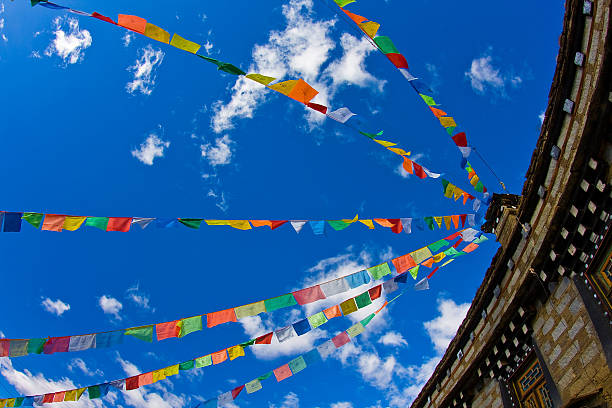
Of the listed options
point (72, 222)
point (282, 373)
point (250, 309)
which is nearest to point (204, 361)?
point (282, 373)

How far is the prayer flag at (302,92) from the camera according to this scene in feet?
25.7

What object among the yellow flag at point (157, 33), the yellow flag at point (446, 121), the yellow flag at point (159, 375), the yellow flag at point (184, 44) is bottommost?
the yellow flag at point (159, 375)

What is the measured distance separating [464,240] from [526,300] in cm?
231

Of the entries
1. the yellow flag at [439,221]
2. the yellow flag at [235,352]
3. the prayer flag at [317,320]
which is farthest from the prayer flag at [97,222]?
the yellow flag at [439,221]

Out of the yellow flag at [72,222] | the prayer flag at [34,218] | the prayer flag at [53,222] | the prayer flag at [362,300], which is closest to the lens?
the prayer flag at [34,218]

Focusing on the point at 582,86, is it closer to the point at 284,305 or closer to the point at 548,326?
the point at 548,326

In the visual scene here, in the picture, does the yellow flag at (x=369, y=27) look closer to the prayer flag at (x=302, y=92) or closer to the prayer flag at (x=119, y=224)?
the prayer flag at (x=302, y=92)

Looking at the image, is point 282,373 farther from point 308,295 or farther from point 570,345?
point 570,345

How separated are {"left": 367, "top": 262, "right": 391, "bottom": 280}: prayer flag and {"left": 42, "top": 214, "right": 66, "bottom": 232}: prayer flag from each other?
682cm

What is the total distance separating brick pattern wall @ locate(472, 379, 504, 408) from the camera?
7.57m

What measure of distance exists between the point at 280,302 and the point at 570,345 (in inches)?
216

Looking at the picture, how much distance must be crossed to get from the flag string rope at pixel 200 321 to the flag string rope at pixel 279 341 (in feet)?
1.47

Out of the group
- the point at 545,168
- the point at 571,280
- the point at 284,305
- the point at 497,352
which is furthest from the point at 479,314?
the point at 284,305

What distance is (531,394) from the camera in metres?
6.94
